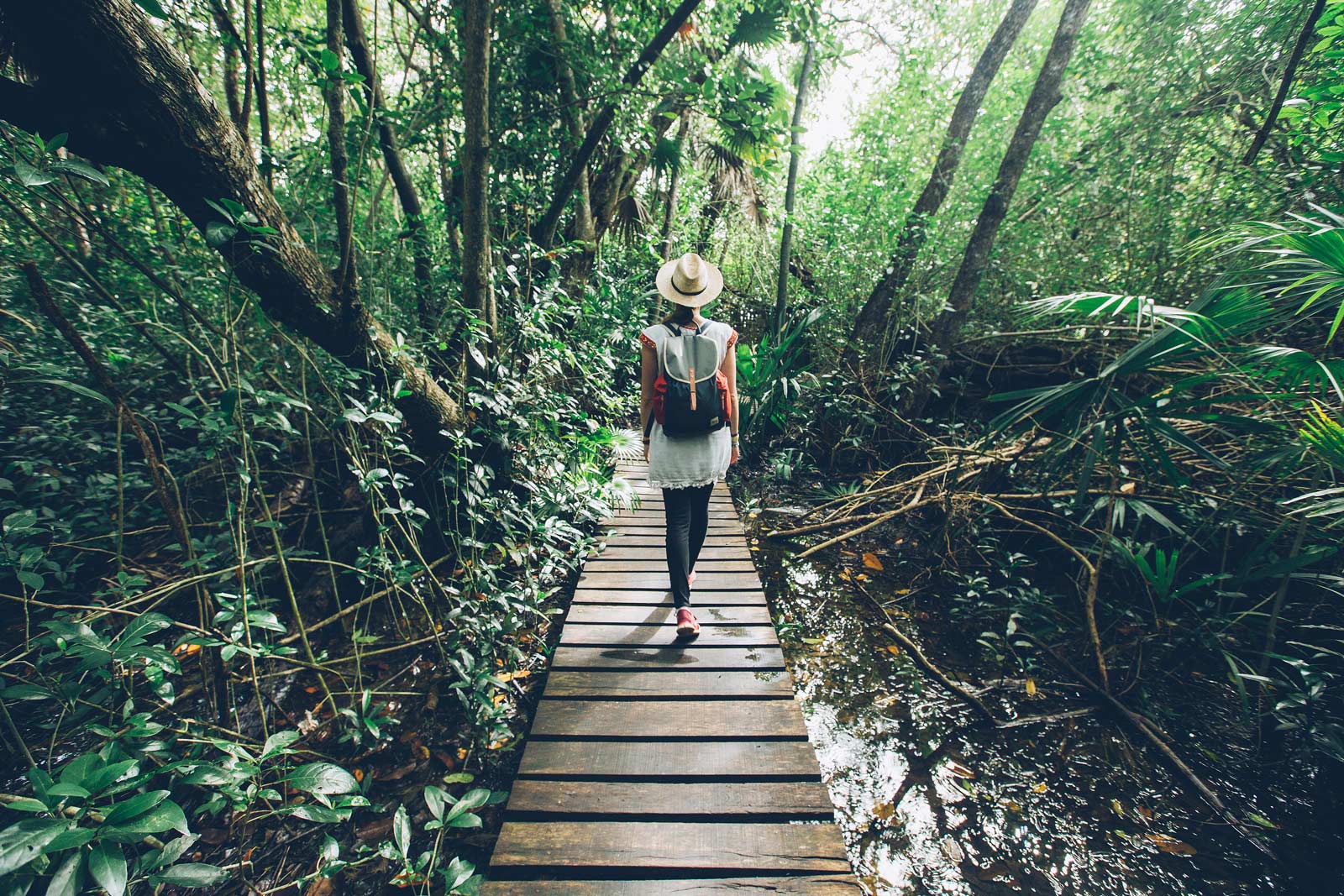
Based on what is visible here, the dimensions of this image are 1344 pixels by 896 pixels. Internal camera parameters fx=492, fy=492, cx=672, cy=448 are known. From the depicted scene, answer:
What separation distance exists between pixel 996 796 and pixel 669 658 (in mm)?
1596

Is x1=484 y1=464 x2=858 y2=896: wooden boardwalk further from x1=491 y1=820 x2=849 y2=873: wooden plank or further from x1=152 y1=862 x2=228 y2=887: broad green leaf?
x1=152 y1=862 x2=228 y2=887: broad green leaf

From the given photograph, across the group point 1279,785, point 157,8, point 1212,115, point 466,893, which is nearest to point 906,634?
point 1279,785

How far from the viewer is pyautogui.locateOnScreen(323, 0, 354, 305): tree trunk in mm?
2084

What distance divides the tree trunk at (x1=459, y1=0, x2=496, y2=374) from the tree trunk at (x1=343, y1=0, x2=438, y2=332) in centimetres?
43

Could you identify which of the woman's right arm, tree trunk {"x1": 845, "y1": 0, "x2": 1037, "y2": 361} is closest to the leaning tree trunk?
the woman's right arm

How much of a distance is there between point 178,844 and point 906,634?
344 centimetres

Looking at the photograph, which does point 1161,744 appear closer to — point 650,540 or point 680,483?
point 680,483

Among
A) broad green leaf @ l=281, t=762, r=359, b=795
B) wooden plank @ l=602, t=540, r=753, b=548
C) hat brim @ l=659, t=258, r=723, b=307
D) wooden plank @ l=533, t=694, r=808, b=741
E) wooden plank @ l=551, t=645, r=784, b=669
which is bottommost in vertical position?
wooden plank @ l=533, t=694, r=808, b=741

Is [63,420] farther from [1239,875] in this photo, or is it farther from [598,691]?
[1239,875]

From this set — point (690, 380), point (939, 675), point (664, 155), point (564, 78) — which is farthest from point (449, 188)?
point (939, 675)

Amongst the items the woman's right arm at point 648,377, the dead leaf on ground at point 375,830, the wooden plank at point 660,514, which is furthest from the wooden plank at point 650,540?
the dead leaf on ground at point 375,830

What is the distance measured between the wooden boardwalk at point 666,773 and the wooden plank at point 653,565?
33cm

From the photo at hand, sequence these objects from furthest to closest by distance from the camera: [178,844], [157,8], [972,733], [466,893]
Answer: [972,733] → [466,893] → [157,8] → [178,844]

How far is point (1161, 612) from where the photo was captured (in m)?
3.08
